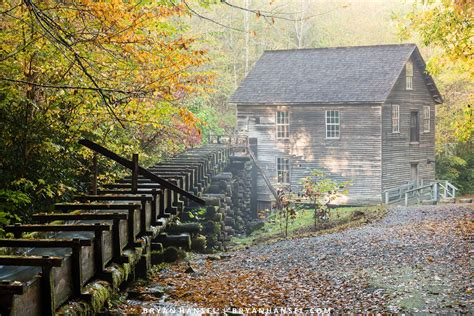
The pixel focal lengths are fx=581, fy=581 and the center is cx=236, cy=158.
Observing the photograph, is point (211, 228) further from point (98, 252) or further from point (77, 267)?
point (77, 267)

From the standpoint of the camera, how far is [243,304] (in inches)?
386

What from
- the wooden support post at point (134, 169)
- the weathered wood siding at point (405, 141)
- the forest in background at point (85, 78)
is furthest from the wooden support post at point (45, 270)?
the weathered wood siding at point (405, 141)

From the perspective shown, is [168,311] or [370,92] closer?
[168,311]

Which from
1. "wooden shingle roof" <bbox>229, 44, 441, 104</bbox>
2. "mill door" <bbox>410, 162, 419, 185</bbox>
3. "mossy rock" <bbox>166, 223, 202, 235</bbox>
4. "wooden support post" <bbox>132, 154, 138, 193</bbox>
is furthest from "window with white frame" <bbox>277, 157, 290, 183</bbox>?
"wooden support post" <bbox>132, 154, 138, 193</bbox>

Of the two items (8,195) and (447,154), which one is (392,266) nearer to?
(8,195)

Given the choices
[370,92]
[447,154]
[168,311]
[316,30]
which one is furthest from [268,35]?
[168,311]

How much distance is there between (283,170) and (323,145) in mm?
3100

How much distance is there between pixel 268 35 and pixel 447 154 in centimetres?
2481

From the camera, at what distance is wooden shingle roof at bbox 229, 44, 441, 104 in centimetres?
3400

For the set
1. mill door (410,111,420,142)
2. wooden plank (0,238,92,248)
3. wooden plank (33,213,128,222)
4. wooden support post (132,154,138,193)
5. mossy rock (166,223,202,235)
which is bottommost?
mossy rock (166,223,202,235)

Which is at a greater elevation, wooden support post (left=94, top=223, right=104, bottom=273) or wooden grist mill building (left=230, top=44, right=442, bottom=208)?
wooden grist mill building (left=230, top=44, right=442, bottom=208)

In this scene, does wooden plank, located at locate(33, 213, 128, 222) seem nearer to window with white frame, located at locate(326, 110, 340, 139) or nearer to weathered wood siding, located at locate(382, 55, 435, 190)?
weathered wood siding, located at locate(382, 55, 435, 190)

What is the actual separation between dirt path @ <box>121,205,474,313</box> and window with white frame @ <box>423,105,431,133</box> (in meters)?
20.4

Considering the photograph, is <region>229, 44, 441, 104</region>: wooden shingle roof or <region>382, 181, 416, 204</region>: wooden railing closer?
<region>382, 181, 416, 204</region>: wooden railing
